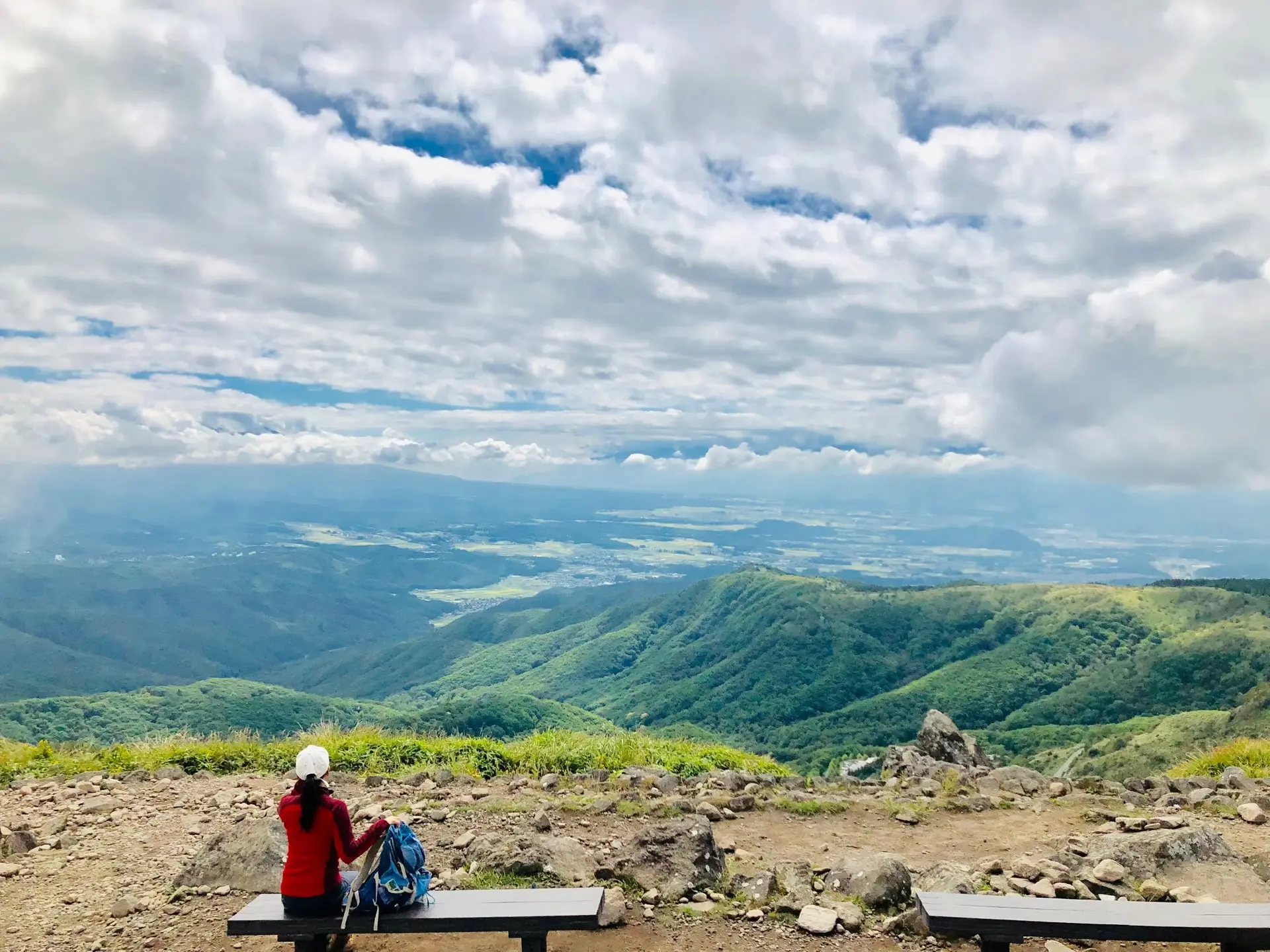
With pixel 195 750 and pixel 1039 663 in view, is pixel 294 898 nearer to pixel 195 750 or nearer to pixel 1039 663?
pixel 195 750

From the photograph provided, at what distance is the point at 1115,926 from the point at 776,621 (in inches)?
7320

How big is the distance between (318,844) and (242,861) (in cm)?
296

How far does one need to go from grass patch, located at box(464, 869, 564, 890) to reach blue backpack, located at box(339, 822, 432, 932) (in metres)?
1.58

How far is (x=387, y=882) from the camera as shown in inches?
218

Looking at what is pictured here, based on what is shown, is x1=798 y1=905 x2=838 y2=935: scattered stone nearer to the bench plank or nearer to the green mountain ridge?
the bench plank

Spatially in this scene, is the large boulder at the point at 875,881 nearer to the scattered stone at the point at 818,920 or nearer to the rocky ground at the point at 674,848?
the rocky ground at the point at 674,848

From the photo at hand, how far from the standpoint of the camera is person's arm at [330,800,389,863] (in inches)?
218

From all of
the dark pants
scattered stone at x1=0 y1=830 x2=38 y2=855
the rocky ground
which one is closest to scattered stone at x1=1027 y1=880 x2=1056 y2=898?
the rocky ground

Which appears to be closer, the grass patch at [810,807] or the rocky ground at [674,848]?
the rocky ground at [674,848]

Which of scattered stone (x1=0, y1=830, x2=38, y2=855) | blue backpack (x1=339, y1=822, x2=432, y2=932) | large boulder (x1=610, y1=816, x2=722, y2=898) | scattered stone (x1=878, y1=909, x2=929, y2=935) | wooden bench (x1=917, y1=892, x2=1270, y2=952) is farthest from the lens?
scattered stone (x1=0, y1=830, x2=38, y2=855)

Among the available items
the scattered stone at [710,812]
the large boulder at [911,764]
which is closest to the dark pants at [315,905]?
the scattered stone at [710,812]

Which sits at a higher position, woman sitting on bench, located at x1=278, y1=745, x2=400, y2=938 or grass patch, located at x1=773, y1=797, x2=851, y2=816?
woman sitting on bench, located at x1=278, y1=745, x2=400, y2=938

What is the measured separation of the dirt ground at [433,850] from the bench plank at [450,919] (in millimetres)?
934

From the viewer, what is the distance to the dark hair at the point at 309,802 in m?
5.52
